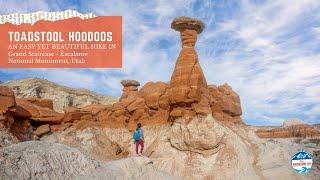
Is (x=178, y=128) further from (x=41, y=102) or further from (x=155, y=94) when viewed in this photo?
(x=41, y=102)

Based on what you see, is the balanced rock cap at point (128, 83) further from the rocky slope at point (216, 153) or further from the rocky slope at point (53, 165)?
the rocky slope at point (53, 165)

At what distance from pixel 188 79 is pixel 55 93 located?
5853 centimetres

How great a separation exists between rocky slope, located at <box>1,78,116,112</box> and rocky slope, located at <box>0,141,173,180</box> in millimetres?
59415

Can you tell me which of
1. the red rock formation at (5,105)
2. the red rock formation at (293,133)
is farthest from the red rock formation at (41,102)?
the red rock formation at (293,133)

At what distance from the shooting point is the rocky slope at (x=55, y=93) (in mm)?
84312

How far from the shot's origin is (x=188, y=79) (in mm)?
32625

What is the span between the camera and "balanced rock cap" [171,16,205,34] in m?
32.7

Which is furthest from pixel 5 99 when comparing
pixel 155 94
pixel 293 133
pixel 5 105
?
pixel 293 133

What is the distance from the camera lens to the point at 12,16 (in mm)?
24562

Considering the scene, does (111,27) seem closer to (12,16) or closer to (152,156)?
(12,16)

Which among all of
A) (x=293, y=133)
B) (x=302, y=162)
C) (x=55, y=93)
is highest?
(x=55, y=93)

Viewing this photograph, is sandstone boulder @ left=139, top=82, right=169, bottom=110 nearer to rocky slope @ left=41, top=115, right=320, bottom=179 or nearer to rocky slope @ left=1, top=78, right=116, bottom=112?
rocky slope @ left=41, top=115, right=320, bottom=179

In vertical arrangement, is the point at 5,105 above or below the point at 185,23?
below

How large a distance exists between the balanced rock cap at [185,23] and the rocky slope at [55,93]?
170ft
